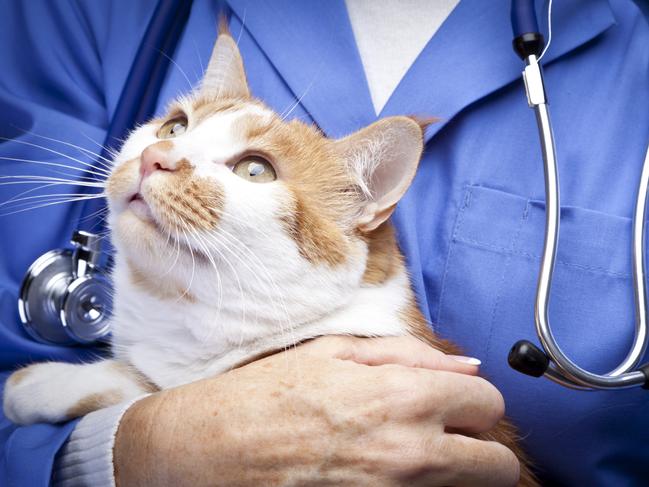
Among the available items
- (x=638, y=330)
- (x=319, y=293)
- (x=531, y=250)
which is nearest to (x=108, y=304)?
(x=319, y=293)

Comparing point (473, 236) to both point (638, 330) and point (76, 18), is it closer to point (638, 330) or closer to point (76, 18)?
point (638, 330)

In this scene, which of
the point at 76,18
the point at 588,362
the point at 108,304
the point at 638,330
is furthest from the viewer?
the point at 76,18

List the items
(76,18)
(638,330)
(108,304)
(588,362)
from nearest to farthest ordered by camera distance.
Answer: (638,330)
(588,362)
(108,304)
(76,18)

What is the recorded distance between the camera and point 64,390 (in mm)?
919

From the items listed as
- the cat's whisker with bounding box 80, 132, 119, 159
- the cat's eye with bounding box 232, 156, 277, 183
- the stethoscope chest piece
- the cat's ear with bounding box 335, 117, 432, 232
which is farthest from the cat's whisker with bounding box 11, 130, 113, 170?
the cat's ear with bounding box 335, 117, 432, 232

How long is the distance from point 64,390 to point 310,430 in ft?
1.27

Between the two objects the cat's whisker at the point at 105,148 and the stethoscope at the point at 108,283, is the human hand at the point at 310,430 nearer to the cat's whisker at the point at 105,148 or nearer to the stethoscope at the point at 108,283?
the stethoscope at the point at 108,283

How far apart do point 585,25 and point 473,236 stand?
0.41 metres

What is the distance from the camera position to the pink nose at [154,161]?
0.81 metres

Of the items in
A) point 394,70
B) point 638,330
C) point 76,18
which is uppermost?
point 394,70

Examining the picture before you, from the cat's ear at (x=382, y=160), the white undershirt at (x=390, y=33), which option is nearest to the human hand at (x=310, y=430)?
the cat's ear at (x=382, y=160)

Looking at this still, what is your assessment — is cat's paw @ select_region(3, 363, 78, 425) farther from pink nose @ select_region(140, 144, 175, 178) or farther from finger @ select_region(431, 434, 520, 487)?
finger @ select_region(431, 434, 520, 487)

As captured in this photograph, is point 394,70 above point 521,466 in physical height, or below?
above

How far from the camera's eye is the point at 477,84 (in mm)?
1039
